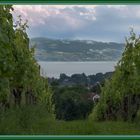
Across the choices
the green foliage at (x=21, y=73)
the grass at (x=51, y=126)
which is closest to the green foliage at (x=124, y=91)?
the grass at (x=51, y=126)

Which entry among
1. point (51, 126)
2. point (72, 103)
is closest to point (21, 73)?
point (72, 103)

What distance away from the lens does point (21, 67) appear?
4.94 metres

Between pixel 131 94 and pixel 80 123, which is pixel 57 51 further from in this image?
pixel 131 94

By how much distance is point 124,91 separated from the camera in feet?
14.9

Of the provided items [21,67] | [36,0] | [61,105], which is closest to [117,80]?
[21,67]

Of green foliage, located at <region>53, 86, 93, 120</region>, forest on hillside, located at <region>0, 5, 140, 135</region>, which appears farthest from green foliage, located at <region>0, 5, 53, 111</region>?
green foliage, located at <region>53, 86, 93, 120</region>

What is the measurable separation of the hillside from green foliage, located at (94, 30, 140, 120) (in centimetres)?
61

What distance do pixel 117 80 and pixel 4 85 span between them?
2.02m

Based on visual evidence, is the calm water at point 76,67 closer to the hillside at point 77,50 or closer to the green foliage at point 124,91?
the hillside at point 77,50

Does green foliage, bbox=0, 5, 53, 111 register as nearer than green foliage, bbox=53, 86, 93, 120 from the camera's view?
No

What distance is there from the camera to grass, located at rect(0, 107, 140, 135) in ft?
8.80

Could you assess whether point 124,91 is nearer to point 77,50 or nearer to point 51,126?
point 77,50

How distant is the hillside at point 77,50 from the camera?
2.91m

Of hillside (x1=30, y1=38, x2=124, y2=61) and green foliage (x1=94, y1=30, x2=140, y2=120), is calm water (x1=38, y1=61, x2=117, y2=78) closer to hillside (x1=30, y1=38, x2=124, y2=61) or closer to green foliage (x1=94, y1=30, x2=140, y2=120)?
hillside (x1=30, y1=38, x2=124, y2=61)
